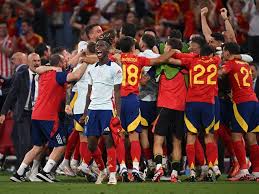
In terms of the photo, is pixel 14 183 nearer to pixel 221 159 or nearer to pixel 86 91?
pixel 86 91

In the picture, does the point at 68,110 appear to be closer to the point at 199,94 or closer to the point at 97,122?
the point at 97,122

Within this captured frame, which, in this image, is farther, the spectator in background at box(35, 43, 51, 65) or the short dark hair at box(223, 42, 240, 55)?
the spectator in background at box(35, 43, 51, 65)

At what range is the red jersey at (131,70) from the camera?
19781 millimetres

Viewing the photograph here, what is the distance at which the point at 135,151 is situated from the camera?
19797 millimetres

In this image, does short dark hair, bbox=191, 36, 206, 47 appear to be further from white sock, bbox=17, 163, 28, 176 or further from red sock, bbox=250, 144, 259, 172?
white sock, bbox=17, 163, 28, 176

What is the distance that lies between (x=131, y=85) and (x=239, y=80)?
2.02 meters

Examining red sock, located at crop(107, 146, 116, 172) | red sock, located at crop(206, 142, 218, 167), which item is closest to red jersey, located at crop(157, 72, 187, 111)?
red sock, located at crop(206, 142, 218, 167)

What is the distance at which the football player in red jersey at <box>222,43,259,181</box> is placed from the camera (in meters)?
20.6

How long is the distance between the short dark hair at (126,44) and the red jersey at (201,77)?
35.7 inches

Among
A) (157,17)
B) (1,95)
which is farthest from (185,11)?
(1,95)

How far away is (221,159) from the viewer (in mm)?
22906

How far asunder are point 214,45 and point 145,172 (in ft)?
8.80

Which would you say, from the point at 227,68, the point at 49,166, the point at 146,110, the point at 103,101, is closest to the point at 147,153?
the point at 146,110

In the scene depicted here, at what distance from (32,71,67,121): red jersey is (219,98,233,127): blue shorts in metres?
3.05
